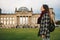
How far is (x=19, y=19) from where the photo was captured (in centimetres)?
12631

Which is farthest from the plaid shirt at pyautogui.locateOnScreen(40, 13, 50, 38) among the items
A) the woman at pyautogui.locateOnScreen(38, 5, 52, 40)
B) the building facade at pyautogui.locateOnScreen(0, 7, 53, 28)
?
the building facade at pyautogui.locateOnScreen(0, 7, 53, 28)

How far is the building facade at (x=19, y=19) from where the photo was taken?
123588 mm

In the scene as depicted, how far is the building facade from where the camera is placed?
12359 centimetres

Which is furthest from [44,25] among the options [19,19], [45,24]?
[19,19]

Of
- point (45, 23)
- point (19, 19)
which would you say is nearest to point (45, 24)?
point (45, 23)

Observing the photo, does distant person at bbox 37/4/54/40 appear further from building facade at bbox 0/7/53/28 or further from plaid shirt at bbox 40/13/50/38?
building facade at bbox 0/7/53/28

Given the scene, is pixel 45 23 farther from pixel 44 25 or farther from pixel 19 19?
pixel 19 19

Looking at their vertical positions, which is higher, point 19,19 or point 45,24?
point 45,24

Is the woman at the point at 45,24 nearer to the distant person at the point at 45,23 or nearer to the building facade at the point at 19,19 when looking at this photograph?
the distant person at the point at 45,23

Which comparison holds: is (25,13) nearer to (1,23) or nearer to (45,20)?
(1,23)

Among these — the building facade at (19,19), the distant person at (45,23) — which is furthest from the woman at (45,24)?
the building facade at (19,19)

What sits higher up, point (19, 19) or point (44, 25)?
point (44, 25)

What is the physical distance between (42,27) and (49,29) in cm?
33

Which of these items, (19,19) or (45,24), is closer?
(45,24)
